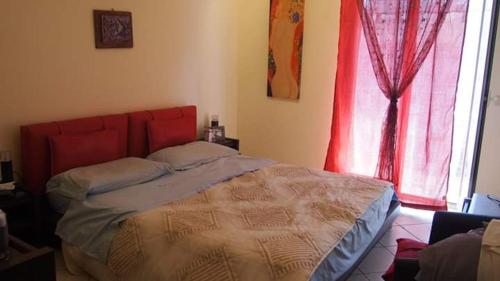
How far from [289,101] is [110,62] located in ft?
6.58

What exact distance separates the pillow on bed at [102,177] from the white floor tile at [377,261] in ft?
5.40

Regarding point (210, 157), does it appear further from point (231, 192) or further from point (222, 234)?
point (222, 234)

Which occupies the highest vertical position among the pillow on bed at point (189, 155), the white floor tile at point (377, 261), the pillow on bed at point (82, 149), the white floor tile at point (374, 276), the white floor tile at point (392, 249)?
the pillow on bed at point (82, 149)

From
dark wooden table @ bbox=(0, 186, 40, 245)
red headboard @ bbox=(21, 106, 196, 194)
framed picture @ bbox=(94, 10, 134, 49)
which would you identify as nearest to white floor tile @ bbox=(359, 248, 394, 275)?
red headboard @ bbox=(21, 106, 196, 194)

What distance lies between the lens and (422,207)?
394 cm

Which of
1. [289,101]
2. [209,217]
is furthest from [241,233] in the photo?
[289,101]

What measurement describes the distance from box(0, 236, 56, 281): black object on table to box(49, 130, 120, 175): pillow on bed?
47.7 inches

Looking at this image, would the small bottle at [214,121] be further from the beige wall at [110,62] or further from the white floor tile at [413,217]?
the white floor tile at [413,217]

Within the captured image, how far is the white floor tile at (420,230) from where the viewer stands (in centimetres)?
341

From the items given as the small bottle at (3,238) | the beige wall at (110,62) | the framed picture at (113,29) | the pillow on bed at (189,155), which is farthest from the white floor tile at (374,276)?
the framed picture at (113,29)

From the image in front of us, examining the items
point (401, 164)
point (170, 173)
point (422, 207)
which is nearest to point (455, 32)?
point (401, 164)

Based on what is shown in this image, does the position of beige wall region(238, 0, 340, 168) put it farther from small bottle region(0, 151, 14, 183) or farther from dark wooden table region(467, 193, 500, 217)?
small bottle region(0, 151, 14, 183)

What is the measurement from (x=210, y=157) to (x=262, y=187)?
769 millimetres

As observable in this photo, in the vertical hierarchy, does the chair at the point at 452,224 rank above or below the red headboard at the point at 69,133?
below
